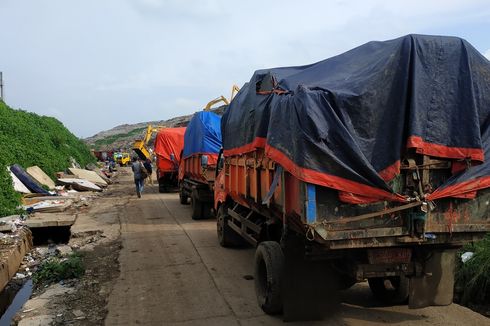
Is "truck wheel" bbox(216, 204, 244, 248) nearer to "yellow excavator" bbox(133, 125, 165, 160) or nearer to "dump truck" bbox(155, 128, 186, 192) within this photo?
"dump truck" bbox(155, 128, 186, 192)

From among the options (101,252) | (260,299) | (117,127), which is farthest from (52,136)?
(117,127)

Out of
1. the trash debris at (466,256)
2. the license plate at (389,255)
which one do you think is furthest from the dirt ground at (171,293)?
the trash debris at (466,256)

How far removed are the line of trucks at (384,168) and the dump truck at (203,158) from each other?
7469mm

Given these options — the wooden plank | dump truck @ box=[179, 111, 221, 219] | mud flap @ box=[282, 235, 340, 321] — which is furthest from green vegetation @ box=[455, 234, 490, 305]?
the wooden plank

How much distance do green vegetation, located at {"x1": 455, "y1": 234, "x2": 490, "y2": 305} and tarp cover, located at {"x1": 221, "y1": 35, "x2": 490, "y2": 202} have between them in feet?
9.28

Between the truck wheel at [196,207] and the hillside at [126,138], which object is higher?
the hillside at [126,138]

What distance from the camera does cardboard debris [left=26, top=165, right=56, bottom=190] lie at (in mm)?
20269

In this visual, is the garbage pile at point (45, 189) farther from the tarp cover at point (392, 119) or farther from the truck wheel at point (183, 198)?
the tarp cover at point (392, 119)

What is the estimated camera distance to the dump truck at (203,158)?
508 inches

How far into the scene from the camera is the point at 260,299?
5.84 m

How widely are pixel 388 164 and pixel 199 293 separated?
348cm

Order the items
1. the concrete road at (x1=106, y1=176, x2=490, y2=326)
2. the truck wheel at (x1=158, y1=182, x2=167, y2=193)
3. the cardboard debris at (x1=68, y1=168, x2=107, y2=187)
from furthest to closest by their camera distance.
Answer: the cardboard debris at (x1=68, y1=168, x2=107, y2=187), the truck wheel at (x1=158, y1=182, x2=167, y2=193), the concrete road at (x1=106, y1=176, x2=490, y2=326)

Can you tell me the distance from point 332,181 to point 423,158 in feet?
3.15

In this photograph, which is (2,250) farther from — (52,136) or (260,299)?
(52,136)
